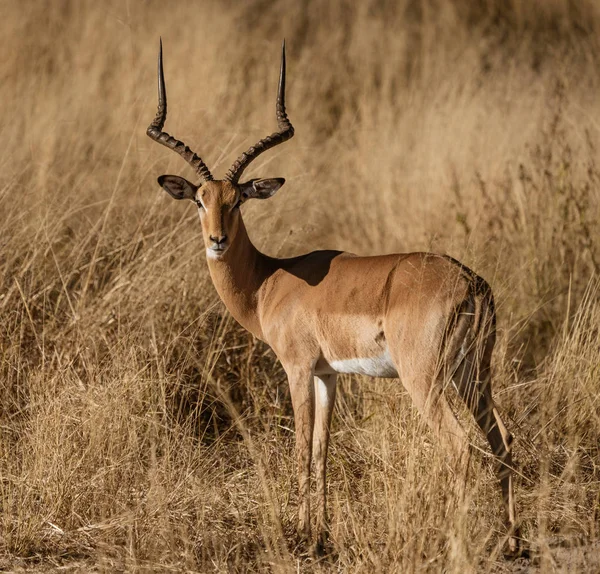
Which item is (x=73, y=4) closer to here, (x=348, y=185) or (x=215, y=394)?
(x=348, y=185)

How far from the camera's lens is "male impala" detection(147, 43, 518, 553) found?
15.9ft

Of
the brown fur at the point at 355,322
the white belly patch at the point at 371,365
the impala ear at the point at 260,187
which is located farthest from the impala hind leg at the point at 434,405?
the impala ear at the point at 260,187

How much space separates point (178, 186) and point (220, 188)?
0.45 m

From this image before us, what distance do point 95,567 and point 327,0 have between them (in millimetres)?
12347

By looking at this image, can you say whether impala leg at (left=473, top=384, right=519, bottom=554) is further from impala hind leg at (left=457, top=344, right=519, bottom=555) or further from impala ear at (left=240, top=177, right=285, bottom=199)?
impala ear at (left=240, top=177, right=285, bottom=199)

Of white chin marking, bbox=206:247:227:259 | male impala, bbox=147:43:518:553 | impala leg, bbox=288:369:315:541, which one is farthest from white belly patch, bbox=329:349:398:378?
white chin marking, bbox=206:247:227:259

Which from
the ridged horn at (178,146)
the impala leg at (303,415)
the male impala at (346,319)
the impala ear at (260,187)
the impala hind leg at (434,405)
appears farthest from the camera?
the impala ear at (260,187)

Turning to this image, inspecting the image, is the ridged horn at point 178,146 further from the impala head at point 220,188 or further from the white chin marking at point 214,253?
the white chin marking at point 214,253

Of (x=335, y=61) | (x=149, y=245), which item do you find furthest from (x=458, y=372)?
(x=335, y=61)

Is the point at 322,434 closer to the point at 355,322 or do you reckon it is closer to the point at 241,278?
the point at 355,322

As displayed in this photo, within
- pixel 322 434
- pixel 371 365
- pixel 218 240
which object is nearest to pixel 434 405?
pixel 371 365

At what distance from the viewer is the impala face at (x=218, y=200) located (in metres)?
5.46

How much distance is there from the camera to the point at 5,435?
5930mm

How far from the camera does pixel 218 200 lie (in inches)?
220
